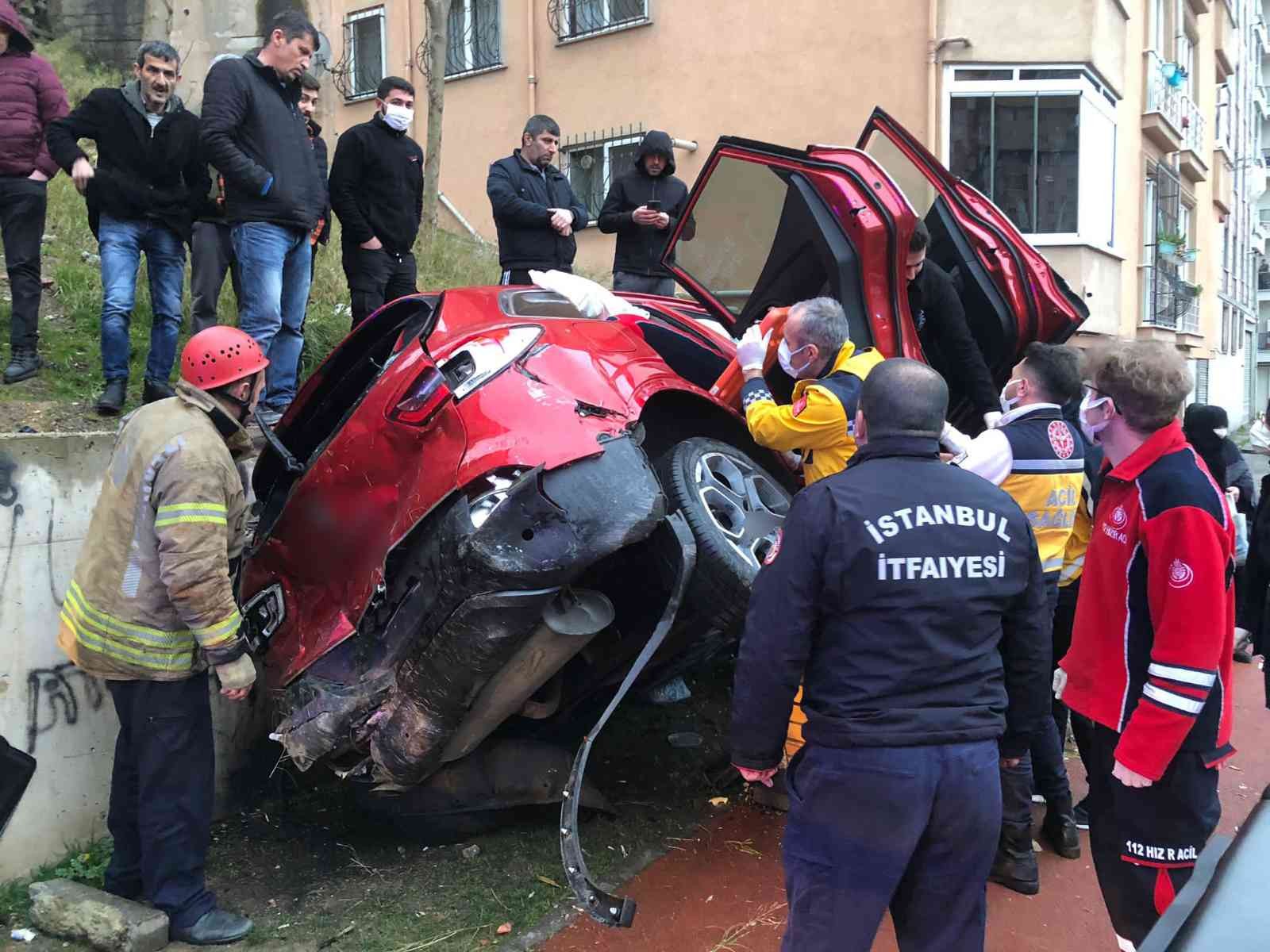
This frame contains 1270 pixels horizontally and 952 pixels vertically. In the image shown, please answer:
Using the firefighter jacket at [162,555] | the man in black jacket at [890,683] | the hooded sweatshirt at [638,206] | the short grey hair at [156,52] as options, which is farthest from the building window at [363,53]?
the man in black jacket at [890,683]

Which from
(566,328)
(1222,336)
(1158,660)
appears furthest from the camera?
(1222,336)

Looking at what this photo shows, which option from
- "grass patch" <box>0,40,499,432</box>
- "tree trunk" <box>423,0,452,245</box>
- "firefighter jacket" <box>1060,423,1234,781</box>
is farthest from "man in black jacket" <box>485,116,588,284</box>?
"firefighter jacket" <box>1060,423,1234,781</box>

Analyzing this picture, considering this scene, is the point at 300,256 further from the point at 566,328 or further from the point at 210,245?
the point at 566,328

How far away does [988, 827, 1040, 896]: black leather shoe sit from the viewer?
12.1ft

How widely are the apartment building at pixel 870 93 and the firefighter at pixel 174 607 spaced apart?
18.5 feet

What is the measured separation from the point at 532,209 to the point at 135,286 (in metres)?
2.17

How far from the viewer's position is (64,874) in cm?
376

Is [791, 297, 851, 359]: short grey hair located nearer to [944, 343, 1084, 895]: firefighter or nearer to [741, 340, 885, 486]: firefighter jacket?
[741, 340, 885, 486]: firefighter jacket

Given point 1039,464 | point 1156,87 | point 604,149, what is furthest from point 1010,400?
point 1156,87

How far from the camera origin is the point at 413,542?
3.20 metres

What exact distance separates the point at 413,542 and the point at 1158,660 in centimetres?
203

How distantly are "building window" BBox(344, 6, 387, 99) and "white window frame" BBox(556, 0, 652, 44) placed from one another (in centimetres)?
344

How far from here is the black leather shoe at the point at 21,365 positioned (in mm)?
5027

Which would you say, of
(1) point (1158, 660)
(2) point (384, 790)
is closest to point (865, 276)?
(1) point (1158, 660)
